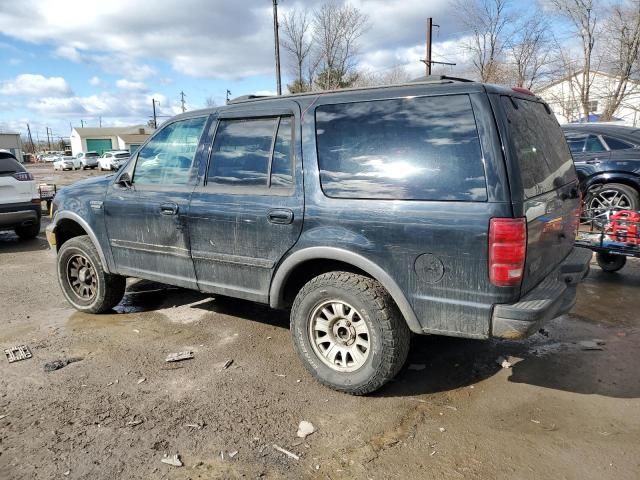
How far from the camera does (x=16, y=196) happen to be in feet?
28.4

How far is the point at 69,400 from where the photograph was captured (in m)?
3.35

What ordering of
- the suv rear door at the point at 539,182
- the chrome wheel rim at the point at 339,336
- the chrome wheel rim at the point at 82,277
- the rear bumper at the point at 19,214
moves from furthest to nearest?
the rear bumper at the point at 19,214 < the chrome wheel rim at the point at 82,277 < the chrome wheel rim at the point at 339,336 < the suv rear door at the point at 539,182

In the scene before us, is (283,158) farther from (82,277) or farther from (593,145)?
(593,145)

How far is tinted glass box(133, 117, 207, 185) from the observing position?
4.06 metres

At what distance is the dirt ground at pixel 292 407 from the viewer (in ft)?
8.67

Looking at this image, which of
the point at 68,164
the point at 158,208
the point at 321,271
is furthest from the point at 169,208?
the point at 68,164

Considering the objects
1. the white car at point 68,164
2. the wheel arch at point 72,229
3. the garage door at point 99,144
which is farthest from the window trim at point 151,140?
the garage door at point 99,144

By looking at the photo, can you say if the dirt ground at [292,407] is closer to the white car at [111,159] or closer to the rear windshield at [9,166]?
the rear windshield at [9,166]

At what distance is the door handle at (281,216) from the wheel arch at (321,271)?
23 cm

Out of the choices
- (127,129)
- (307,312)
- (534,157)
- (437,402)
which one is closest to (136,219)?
(307,312)

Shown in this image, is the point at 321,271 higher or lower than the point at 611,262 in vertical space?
higher

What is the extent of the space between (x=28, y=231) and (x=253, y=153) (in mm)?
7829

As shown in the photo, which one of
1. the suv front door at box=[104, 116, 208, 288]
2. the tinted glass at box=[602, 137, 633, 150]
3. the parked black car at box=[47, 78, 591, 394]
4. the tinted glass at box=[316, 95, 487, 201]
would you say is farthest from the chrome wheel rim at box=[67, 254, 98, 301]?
the tinted glass at box=[602, 137, 633, 150]

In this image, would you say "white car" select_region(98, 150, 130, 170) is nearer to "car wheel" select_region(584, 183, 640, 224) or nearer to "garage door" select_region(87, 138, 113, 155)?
"car wheel" select_region(584, 183, 640, 224)
